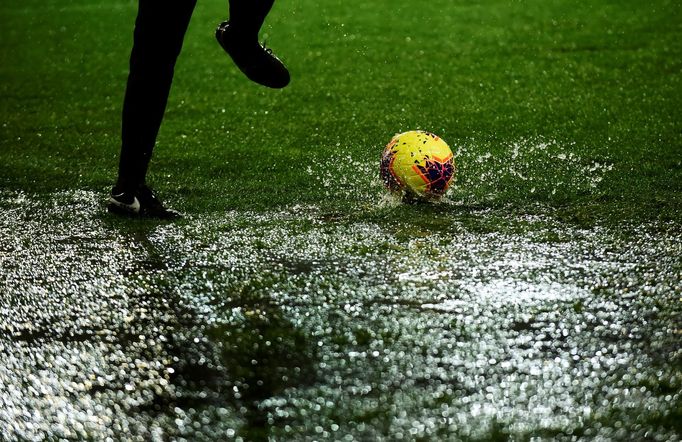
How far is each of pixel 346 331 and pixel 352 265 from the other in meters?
0.66

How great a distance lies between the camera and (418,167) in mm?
4199

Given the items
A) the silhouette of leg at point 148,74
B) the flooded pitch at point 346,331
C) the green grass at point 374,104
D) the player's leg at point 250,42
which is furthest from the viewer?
the green grass at point 374,104

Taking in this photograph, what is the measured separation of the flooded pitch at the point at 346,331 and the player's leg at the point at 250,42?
77cm

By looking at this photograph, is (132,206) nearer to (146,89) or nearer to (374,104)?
(146,89)

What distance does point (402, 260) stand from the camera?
332cm

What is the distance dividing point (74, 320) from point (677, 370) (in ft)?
5.80

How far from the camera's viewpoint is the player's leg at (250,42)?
4074 millimetres

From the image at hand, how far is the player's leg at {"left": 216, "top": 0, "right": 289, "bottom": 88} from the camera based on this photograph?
13.4 ft

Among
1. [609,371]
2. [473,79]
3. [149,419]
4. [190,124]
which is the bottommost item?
[190,124]

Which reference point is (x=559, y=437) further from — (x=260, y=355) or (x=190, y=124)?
(x=190, y=124)

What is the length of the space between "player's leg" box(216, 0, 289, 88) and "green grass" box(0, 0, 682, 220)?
0.62 metres

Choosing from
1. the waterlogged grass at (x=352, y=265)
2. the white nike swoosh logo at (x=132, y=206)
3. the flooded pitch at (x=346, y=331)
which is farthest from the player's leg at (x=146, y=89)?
the flooded pitch at (x=346, y=331)

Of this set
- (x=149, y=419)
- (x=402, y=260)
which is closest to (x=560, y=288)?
(x=402, y=260)

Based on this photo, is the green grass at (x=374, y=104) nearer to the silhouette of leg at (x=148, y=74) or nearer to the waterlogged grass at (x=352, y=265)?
the waterlogged grass at (x=352, y=265)
